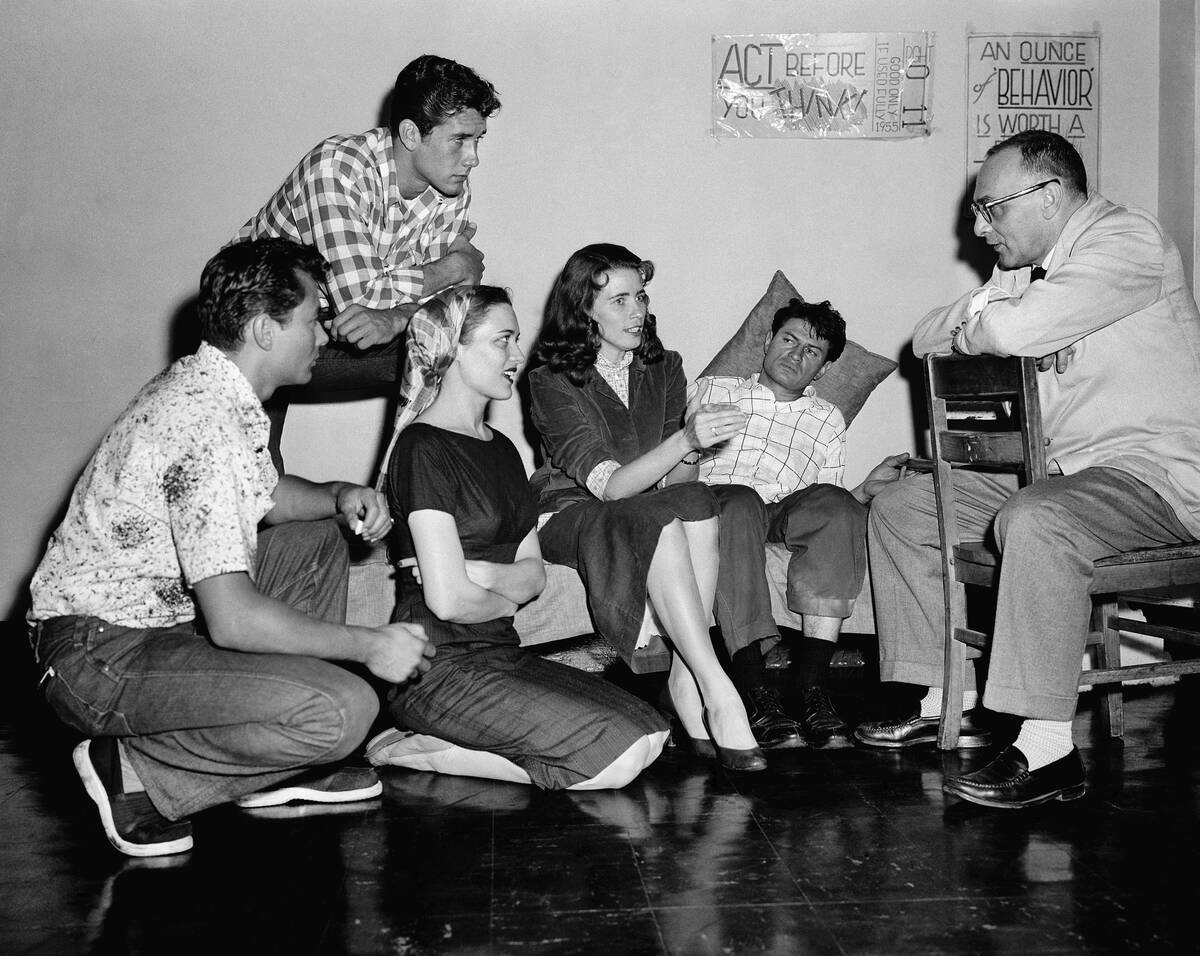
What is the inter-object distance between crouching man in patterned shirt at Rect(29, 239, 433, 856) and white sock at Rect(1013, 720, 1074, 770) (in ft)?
4.04

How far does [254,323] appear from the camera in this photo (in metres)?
2.10

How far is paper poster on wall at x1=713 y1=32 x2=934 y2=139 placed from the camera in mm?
4059

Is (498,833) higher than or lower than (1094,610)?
lower

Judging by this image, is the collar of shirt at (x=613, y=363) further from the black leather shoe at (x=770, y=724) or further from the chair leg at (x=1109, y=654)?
the chair leg at (x=1109, y=654)

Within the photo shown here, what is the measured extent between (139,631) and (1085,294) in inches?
81.3

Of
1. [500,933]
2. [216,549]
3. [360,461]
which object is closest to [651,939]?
[500,933]

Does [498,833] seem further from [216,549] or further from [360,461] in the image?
[360,461]

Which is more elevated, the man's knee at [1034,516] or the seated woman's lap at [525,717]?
the man's knee at [1034,516]

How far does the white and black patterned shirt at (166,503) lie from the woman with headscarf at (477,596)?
1.40 feet

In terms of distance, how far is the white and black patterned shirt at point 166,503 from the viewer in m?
1.94

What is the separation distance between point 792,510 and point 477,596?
1.09 meters

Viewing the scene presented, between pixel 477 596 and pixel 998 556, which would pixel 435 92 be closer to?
pixel 477 596

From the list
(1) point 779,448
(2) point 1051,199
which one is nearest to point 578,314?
(1) point 779,448

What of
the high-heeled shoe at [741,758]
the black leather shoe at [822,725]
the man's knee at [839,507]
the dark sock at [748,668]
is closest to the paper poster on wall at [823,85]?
the man's knee at [839,507]
